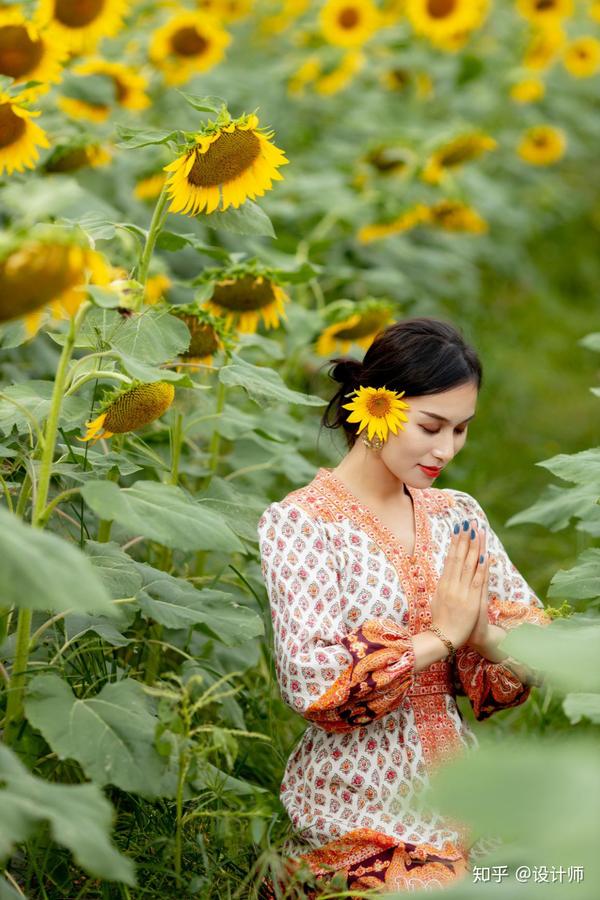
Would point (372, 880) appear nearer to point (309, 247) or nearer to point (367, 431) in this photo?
point (367, 431)

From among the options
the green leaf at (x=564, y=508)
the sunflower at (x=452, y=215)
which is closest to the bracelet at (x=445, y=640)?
the green leaf at (x=564, y=508)

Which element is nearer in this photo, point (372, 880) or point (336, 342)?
point (372, 880)

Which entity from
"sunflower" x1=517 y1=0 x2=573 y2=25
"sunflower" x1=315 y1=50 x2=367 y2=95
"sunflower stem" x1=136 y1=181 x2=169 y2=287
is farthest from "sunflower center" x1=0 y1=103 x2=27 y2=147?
"sunflower" x1=517 y1=0 x2=573 y2=25

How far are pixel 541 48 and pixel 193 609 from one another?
465 centimetres

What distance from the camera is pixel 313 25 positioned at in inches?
229

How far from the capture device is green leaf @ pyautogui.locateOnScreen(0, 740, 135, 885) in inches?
55.6

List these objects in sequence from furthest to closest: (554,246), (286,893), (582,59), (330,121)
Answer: (554,246) → (582,59) → (330,121) → (286,893)

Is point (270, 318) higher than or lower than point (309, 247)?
higher

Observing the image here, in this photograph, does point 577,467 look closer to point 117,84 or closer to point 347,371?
point 347,371

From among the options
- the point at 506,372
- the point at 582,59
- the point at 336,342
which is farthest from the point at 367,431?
the point at 582,59

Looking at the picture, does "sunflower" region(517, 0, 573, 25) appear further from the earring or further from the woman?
the earring

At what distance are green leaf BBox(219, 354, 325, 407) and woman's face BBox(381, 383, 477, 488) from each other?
0.22 meters

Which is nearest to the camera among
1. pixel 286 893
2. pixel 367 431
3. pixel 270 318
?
pixel 286 893

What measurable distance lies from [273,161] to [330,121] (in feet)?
11.8
